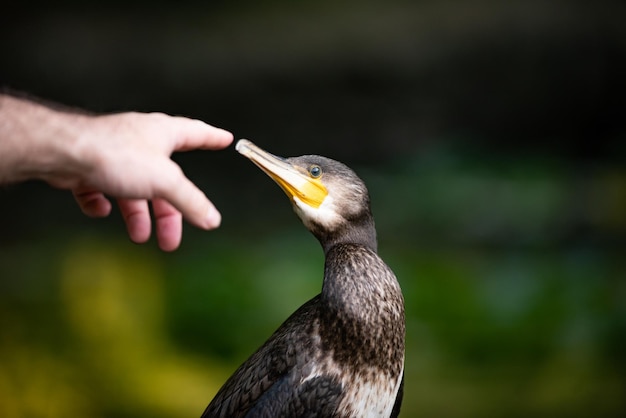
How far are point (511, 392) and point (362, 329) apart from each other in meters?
1.62

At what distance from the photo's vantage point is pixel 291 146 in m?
3.59

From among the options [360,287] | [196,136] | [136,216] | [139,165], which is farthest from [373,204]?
[139,165]

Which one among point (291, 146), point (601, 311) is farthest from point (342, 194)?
point (291, 146)

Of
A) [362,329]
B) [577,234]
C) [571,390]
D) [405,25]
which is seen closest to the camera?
[362,329]

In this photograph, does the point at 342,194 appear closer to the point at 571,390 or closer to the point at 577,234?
the point at 571,390

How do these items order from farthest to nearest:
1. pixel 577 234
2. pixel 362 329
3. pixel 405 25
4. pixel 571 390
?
pixel 405 25, pixel 577 234, pixel 571 390, pixel 362 329

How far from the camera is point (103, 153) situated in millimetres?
1106

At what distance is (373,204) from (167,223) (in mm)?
2080

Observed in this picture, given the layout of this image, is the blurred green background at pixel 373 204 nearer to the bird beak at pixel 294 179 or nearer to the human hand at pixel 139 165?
the bird beak at pixel 294 179

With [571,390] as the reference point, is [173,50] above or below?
above

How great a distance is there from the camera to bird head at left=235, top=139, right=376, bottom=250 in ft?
5.03

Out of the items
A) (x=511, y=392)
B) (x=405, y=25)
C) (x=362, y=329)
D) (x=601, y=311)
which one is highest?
(x=405, y=25)

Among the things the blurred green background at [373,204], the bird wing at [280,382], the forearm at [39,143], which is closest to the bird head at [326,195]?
the bird wing at [280,382]

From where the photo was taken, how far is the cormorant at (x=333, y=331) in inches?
57.7
